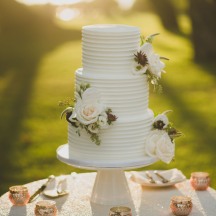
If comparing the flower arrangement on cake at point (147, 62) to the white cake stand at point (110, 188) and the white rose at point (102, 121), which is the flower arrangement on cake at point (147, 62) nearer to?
the white rose at point (102, 121)

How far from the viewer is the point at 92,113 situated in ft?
18.0

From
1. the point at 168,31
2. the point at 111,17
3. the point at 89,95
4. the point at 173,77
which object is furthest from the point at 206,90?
the point at 111,17

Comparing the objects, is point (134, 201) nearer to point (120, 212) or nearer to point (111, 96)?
point (120, 212)

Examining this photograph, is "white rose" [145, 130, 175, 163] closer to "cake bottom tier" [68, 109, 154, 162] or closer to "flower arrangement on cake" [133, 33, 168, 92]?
"cake bottom tier" [68, 109, 154, 162]

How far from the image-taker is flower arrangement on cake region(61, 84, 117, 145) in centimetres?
546

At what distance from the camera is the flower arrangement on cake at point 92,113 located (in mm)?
5461

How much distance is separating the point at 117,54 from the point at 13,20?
61.4ft

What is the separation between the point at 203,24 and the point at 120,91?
42.9ft

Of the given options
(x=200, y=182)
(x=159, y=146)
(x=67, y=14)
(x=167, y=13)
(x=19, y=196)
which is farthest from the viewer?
(x=67, y=14)

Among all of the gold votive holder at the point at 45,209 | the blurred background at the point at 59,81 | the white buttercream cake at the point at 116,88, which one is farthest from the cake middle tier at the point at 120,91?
the blurred background at the point at 59,81

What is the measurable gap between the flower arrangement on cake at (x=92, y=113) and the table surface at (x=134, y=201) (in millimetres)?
652

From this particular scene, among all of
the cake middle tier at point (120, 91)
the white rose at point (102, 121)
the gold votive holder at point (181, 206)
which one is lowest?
the gold votive holder at point (181, 206)

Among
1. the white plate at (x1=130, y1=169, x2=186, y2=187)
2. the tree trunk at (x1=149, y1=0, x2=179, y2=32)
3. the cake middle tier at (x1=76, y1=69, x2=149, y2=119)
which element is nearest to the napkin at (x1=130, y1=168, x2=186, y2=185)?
the white plate at (x1=130, y1=169, x2=186, y2=187)

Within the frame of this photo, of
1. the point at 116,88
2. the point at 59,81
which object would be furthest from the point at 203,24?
the point at 116,88
